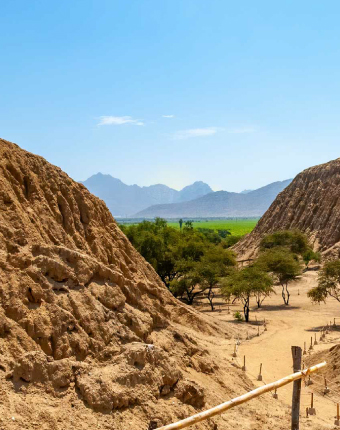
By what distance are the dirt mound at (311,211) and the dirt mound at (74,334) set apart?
4726 centimetres

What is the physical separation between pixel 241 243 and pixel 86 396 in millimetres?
68238

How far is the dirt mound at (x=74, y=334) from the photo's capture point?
9062mm

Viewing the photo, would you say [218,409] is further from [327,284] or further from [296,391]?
[327,284]

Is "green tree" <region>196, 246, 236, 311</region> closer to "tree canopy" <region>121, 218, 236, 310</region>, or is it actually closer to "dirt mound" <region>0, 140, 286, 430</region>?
"tree canopy" <region>121, 218, 236, 310</region>

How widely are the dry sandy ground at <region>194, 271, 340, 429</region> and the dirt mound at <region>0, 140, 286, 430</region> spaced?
7.41 feet

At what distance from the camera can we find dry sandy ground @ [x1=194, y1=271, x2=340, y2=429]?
1409cm

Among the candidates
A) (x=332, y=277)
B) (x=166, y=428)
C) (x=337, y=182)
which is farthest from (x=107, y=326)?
(x=337, y=182)

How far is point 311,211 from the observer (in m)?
69.6

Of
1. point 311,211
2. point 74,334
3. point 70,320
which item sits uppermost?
point 311,211

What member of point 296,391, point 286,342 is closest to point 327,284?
point 286,342

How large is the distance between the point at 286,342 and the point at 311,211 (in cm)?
4931

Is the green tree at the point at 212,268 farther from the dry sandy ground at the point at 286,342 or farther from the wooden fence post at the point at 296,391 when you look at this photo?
the wooden fence post at the point at 296,391

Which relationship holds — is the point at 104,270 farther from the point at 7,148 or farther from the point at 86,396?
the point at 7,148

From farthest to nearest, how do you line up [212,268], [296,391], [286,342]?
1. [212,268]
2. [286,342]
3. [296,391]
